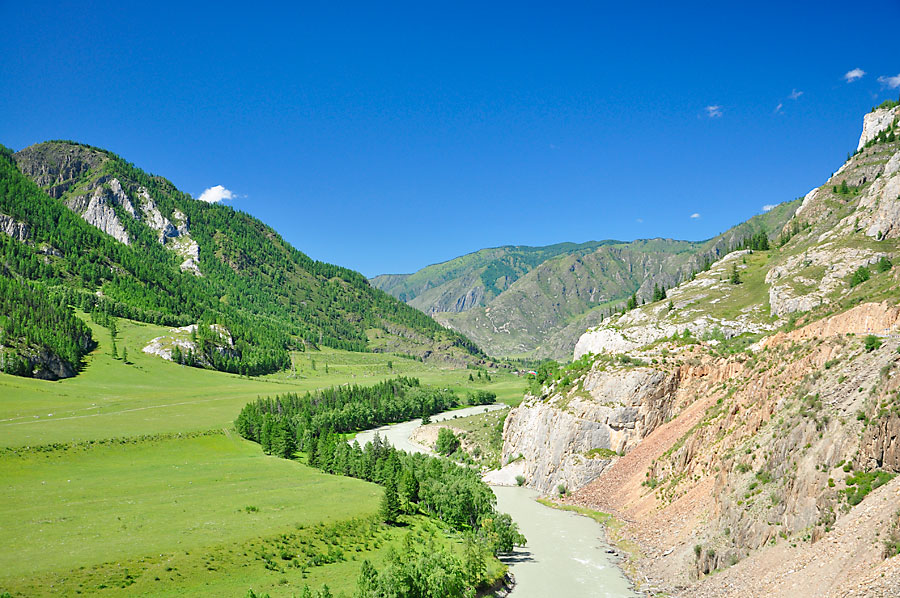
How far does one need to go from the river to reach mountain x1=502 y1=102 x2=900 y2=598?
2788 millimetres

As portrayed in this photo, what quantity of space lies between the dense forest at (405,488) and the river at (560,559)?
3.26m

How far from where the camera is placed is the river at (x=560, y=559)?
5275 cm

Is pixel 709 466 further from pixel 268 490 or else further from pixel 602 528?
pixel 268 490

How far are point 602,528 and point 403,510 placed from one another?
25.8 metres

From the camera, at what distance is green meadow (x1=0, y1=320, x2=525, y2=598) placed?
44.9 meters

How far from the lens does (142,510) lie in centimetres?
6244

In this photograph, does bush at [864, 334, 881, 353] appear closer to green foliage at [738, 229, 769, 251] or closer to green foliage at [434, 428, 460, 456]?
green foliage at [434, 428, 460, 456]

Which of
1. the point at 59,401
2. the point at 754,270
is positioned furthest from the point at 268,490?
the point at 754,270

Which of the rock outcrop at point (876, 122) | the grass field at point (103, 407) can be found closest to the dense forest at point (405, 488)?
the grass field at point (103, 407)

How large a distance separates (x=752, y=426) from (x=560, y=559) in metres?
25.0

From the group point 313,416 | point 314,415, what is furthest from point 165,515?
point 314,415


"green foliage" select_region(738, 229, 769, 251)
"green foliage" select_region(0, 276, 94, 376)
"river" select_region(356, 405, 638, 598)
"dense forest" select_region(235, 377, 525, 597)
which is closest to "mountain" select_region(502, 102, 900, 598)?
"river" select_region(356, 405, 638, 598)

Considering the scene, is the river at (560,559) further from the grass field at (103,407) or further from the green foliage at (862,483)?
the grass field at (103,407)

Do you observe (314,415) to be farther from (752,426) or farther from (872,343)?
(872,343)
